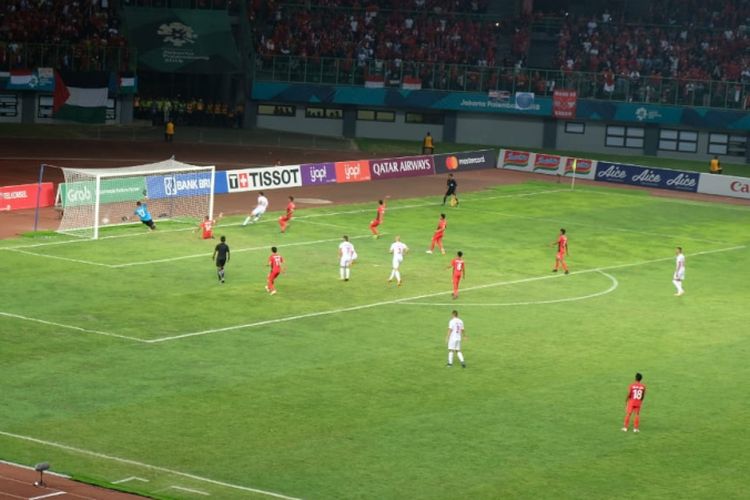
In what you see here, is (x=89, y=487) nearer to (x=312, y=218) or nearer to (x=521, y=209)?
(x=312, y=218)

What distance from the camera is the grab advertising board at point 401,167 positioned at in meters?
77.6

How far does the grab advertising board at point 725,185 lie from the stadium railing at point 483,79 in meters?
11.9

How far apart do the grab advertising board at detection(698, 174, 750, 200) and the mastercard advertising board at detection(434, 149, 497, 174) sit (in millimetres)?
13314

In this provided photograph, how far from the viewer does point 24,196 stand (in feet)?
197

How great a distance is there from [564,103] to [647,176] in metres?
11.9

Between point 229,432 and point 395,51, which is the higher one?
point 395,51

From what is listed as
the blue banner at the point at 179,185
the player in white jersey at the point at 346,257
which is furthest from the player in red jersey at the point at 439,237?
the blue banner at the point at 179,185

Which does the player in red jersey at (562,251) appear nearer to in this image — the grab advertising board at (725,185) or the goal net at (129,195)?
the goal net at (129,195)

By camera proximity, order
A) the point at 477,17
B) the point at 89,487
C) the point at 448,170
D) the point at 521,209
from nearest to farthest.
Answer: the point at 89,487
the point at 521,209
the point at 448,170
the point at 477,17

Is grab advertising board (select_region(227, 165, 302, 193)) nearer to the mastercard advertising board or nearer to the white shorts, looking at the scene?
the mastercard advertising board

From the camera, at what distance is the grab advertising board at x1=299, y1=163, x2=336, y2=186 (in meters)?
72.8

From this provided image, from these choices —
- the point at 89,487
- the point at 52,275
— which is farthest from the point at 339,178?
the point at 89,487

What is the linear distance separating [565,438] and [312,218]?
3382 centimetres

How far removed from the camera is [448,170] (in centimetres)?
8269
